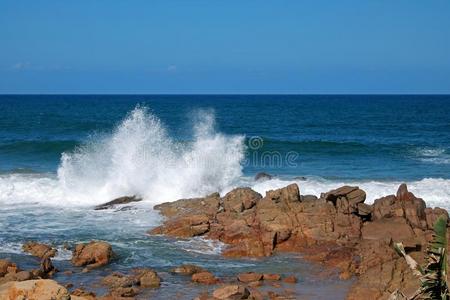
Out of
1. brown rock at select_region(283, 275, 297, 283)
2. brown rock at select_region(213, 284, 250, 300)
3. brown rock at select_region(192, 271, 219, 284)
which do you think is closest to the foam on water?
brown rock at select_region(192, 271, 219, 284)

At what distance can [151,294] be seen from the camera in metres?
13.4

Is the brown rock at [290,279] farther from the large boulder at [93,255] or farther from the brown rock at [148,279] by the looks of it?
the large boulder at [93,255]

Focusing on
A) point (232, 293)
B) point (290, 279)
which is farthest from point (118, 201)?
point (232, 293)

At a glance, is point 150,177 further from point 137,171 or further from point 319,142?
point 319,142

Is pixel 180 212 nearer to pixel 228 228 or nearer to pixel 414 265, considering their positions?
pixel 228 228

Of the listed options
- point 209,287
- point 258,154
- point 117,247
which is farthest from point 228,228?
point 258,154

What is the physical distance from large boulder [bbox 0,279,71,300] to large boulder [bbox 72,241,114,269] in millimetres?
7749

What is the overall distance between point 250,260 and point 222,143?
476 inches

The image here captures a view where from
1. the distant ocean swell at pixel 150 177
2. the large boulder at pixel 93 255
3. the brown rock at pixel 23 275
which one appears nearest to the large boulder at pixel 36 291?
the brown rock at pixel 23 275

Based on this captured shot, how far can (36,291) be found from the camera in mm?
7727

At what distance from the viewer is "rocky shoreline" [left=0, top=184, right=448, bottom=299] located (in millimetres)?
13453

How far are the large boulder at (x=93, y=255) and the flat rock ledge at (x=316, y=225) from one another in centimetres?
305

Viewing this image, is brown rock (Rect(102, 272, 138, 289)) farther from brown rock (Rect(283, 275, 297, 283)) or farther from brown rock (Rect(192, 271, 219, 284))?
brown rock (Rect(283, 275, 297, 283))

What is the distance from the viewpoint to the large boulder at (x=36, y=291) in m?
7.66
